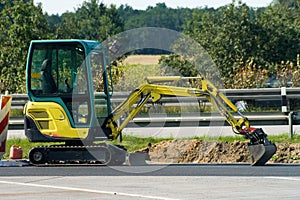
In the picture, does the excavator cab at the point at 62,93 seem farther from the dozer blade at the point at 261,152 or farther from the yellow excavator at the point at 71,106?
the dozer blade at the point at 261,152

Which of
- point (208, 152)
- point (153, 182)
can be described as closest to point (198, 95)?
point (208, 152)

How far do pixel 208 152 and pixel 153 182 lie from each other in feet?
16.3

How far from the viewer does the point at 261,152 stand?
14.9 metres

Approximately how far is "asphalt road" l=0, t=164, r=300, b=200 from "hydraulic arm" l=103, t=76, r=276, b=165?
56 cm

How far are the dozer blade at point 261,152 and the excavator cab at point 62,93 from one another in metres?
2.87

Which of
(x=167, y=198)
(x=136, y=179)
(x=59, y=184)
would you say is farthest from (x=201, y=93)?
(x=167, y=198)

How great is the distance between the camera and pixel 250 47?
42.8 metres

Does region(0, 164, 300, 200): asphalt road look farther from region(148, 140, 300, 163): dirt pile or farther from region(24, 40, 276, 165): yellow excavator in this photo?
region(148, 140, 300, 163): dirt pile

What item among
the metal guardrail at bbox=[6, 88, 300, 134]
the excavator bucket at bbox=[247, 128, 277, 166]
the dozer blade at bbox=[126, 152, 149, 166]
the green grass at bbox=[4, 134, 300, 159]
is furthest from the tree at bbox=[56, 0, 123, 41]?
the excavator bucket at bbox=[247, 128, 277, 166]

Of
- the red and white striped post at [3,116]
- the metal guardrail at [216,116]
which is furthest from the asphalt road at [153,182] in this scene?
the metal guardrail at [216,116]

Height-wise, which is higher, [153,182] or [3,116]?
[3,116]

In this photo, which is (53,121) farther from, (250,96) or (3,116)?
(250,96)

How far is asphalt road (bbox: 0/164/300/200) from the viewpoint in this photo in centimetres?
1114

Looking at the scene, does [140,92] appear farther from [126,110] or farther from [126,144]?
[126,144]
